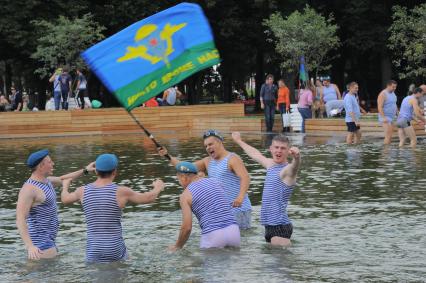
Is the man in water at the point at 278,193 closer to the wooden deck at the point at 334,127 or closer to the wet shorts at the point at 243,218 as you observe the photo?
the wet shorts at the point at 243,218

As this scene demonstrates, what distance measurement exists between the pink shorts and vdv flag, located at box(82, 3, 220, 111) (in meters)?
1.61

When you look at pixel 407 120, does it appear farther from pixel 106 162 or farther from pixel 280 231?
pixel 106 162

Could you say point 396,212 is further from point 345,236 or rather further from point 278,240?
point 278,240

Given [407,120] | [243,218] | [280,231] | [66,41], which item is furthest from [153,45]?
[66,41]

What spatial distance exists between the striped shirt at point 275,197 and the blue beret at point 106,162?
7.24ft

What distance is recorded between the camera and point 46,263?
433 inches

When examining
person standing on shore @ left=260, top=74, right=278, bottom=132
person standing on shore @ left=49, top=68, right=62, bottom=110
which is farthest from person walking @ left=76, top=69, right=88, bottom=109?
person standing on shore @ left=260, top=74, right=278, bottom=132

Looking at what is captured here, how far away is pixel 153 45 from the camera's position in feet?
37.1

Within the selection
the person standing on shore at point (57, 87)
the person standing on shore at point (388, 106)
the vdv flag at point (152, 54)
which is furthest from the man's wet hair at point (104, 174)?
the person standing on shore at point (57, 87)

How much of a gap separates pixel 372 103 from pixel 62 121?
2622cm

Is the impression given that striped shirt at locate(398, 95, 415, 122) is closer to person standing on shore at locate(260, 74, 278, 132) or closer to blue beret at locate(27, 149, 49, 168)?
person standing on shore at locate(260, 74, 278, 132)

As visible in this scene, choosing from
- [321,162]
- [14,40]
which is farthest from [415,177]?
[14,40]

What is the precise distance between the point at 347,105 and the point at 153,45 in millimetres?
16282

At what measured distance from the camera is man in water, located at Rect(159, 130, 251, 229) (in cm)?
1195
